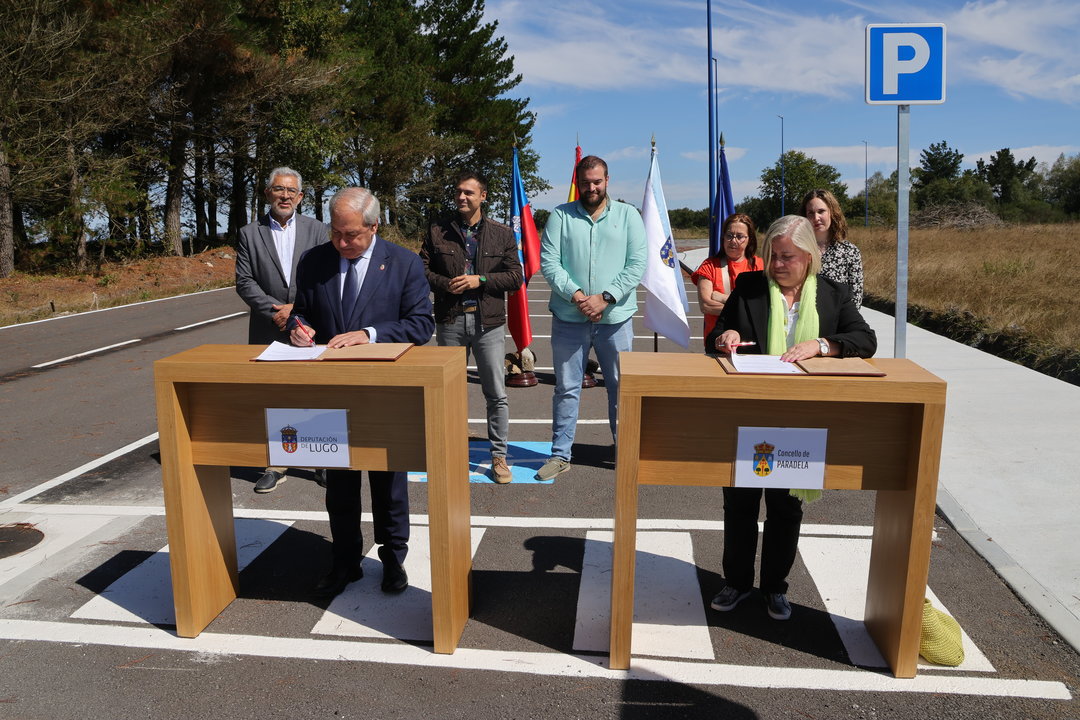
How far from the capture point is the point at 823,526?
492 centimetres

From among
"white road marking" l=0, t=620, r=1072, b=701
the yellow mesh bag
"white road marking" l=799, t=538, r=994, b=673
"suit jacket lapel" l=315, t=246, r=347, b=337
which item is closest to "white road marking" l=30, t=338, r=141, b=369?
"white road marking" l=0, t=620, r=1072, b=701

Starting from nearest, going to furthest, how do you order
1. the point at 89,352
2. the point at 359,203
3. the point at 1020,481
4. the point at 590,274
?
the point at 359,203 < the point at 1020,481 < the point at 590,274 < the point at 89,352

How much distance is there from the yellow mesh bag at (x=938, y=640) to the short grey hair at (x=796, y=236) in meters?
1.50

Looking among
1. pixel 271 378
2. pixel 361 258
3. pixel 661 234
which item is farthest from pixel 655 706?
pixel 661 234

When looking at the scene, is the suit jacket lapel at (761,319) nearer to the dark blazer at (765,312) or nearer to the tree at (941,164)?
the dark blazer at (765,312)

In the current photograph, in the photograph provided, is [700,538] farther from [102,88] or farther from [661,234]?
[102,88]

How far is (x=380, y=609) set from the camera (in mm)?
3916

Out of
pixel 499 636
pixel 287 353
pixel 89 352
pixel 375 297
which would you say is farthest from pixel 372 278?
pixel 89 352

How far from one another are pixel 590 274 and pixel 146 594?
329 centimetres

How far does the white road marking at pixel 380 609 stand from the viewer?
3703 millimetres

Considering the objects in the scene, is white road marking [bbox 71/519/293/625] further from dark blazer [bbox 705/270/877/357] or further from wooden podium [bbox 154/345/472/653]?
dark blazer [bbox 705/270/877/357]

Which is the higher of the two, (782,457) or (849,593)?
(782,457)

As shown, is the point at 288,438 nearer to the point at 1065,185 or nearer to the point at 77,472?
the point at 77,472

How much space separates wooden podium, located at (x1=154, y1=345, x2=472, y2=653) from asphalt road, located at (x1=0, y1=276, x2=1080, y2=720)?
283 mm
